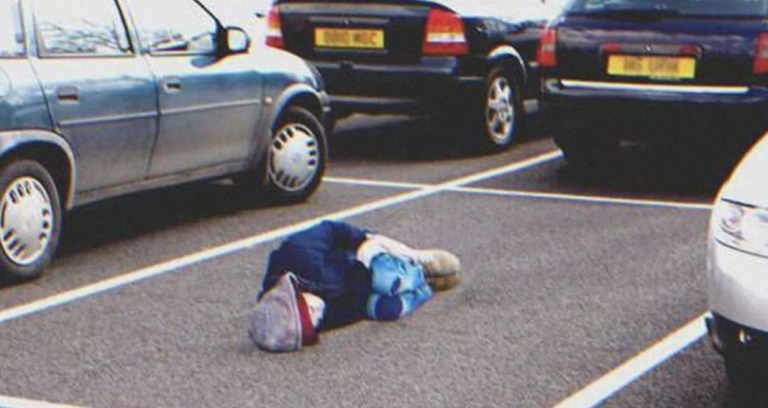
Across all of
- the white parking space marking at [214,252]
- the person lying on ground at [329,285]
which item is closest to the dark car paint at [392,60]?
the white parking space marking at [214,252]

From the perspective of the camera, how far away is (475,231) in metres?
8.84

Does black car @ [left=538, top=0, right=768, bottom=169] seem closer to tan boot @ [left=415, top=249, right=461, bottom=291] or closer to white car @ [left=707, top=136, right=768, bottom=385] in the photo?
tan boot @ [left=415, top=249, right=461, bottom=291]

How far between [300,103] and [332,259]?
334cm

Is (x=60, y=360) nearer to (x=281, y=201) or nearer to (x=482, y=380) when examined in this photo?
(x=482, y=380)

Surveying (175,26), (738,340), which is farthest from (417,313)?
(175,26)

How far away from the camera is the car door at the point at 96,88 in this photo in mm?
7855

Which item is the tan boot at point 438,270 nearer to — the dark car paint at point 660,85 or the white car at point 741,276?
the white car at point 741,276

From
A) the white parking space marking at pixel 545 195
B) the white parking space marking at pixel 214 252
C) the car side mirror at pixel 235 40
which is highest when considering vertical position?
the car side mirror at pixel 235 40

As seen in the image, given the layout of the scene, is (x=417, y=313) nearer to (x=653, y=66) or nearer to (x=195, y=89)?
(x=195, y=89)

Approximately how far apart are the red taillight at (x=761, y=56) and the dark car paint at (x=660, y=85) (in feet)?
0.08

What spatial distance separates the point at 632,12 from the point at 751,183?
17.1 ft

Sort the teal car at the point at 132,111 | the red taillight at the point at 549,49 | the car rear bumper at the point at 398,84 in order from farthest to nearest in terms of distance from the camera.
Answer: the car rear bumper at the point at 398,84, the red taillight at the point at 549,49, the teal car at the point at 132,111

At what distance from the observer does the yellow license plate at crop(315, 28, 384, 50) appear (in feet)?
38.4

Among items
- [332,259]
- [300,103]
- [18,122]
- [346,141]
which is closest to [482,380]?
[332,259]
